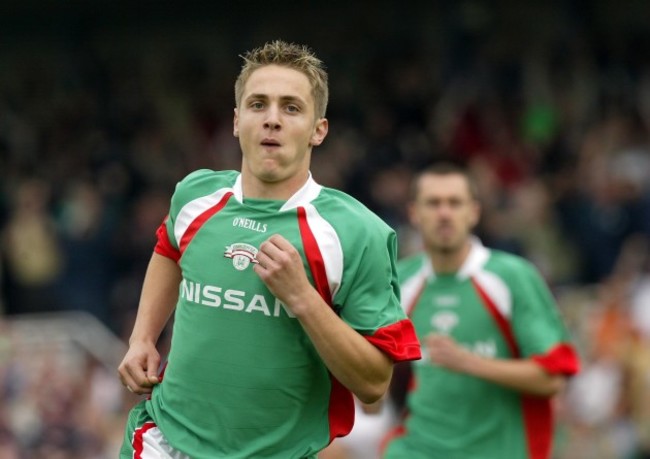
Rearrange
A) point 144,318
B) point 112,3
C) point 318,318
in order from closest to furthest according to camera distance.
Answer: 1. point 318,318
2. point 144,318
3. point 112,3

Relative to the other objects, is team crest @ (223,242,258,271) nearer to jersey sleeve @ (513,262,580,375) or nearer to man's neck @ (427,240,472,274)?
jersey sleeve @ (513,262,580,375)

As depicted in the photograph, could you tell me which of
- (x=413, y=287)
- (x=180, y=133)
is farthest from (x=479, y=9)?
(x=413, y=287)

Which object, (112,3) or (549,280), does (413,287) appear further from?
(112,3)

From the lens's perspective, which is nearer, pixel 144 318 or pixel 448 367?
pixel 144 318

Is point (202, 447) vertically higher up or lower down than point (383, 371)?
Result: lower down

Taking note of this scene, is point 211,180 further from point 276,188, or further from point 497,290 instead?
point 497,290

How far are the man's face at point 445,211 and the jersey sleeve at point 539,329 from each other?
50cm

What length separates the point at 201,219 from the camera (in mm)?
5621

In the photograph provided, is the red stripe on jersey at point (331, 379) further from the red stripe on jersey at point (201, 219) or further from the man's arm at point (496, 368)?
the man's arm at point (496, 368)

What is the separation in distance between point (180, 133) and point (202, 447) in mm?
13735

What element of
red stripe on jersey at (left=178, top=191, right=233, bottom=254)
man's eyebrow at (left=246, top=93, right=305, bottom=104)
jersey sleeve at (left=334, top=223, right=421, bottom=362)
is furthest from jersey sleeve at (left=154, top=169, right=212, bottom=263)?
jersey sleeve at (left=334, top=223, right=421, bottom=362)

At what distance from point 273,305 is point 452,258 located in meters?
2.99

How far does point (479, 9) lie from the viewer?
1845 cm

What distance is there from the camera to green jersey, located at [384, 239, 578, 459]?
780 cm
